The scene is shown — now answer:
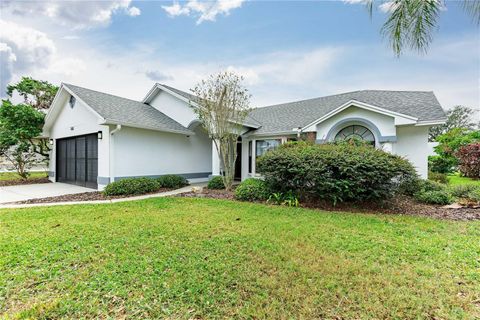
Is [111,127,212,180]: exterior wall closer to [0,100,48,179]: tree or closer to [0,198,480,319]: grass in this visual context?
[0,198,480,319]: grass

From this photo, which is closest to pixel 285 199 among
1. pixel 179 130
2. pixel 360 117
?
pixel 360 117

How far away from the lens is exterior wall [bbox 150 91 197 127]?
1376 centimetres

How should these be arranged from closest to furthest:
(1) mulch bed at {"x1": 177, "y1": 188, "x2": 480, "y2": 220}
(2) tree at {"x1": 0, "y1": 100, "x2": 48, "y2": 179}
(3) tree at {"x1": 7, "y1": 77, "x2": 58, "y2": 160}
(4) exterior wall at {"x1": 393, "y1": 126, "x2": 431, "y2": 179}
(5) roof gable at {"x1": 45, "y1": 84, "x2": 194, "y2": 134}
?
(1) mulch bed at {"x1": 177, "y1": 188, "x2": 480, "y2": 220} → (4) exterior wall at {"x1": 393, "y1": 126, "x2": 431, "y2": 179} → (5) roof gable at {"x1": 45, "y1": 84, "x2": 194, "y2": 134} → (2) tree at {"x1": 0, "y1": 100, "x2": 48, "y2": 179} → (3) tree at {"x1": 7, "y1": 77, "x2": 58, "y2": 160}

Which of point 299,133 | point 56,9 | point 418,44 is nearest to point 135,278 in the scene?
point 418,44

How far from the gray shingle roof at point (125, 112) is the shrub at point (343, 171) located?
295 inches

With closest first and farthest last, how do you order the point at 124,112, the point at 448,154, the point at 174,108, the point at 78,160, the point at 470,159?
the point at 124,112, the point at 78,160, the point at 174,108, the point at 470,159, the point at 448,154

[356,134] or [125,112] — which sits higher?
[125,112]

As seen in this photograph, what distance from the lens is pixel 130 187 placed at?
10.3m

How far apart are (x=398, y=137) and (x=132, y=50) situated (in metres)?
14.8

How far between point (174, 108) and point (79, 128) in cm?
538

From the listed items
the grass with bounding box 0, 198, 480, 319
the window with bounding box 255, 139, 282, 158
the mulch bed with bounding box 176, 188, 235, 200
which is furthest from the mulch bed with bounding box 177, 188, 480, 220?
the window with bounding box 255, 139, 282, 158

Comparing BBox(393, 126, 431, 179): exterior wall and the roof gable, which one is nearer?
BBox(393, 126, 431, 179): exterior wall

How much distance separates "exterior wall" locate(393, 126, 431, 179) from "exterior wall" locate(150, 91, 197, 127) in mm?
10865

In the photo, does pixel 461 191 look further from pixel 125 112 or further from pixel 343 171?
pixel 125 112
